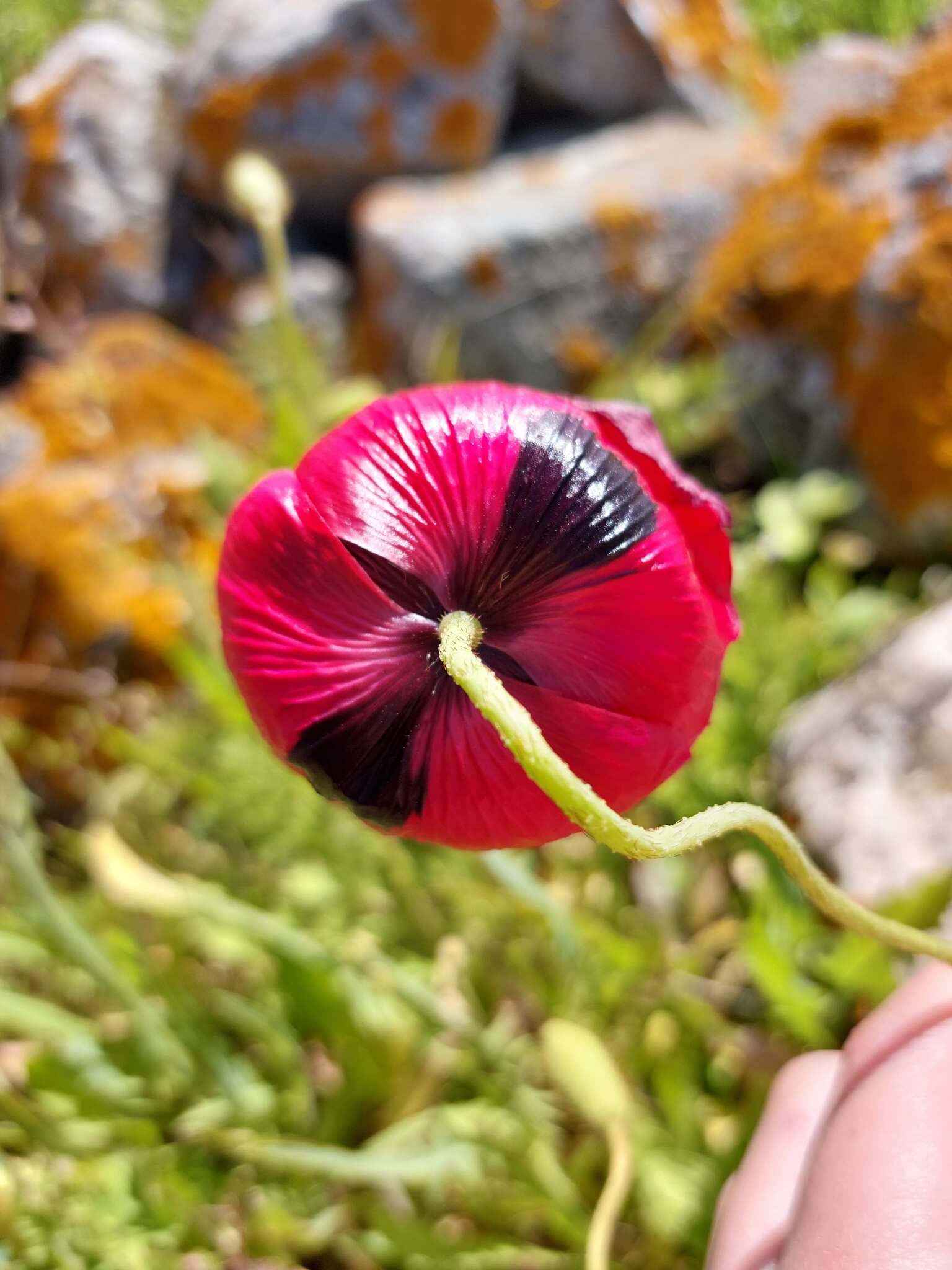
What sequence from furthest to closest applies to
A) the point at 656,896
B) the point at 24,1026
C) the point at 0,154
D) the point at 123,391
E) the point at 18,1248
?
the point at 0,154
the point at 123,391
the point at 656,896
the point at 24,1026
the point at 18,1248

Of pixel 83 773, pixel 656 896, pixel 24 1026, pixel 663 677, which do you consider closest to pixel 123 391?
pixel 83 773

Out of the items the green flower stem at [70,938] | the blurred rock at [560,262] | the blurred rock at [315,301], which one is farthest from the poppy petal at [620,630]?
the blurred rock at [315,301]

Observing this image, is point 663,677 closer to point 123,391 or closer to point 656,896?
→ point 656,896

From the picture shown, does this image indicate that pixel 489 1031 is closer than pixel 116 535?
Yes

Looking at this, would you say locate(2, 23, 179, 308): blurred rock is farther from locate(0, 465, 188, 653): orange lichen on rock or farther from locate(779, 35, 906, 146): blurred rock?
locate(779, 35, 906, 146): blurred rock

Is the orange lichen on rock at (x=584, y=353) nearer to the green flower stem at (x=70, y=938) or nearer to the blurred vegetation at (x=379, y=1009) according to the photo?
the blurred vegetation at (x=379, y=1009)
